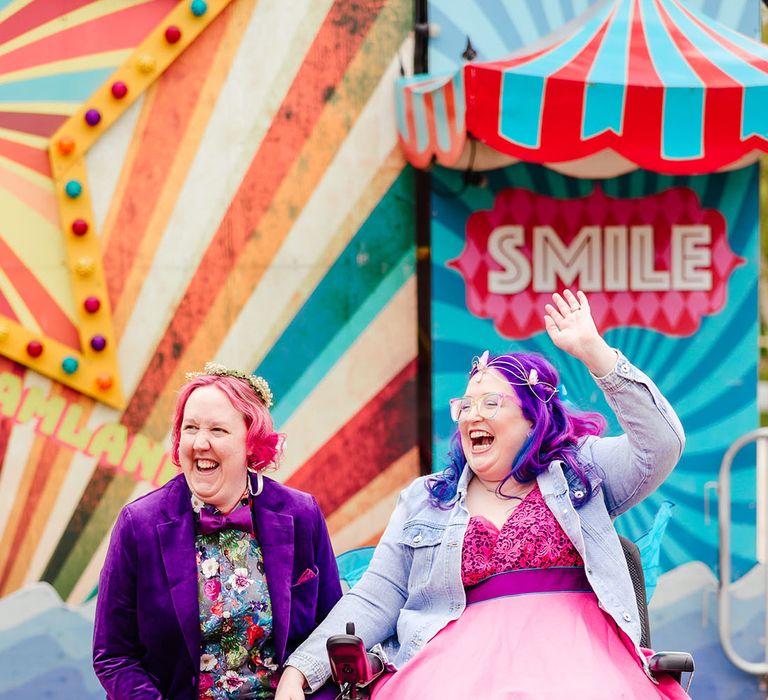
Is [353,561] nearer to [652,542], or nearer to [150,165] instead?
[652,542]

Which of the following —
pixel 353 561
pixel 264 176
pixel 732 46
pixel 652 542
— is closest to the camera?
pixel 652 542

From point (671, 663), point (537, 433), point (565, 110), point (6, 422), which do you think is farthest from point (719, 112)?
point (6, 422)

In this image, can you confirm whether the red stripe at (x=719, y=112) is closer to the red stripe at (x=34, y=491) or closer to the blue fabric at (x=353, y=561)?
the blue fabric at (x=353, y=561)

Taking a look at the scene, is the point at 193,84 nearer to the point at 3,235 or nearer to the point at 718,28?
the point at 3,235

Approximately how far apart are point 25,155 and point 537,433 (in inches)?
102

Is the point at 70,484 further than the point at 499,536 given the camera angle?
Yes

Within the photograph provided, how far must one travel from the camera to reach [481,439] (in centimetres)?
332

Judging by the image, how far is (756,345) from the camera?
5297 millimetres

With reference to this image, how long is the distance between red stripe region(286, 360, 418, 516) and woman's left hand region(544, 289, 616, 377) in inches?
78.7

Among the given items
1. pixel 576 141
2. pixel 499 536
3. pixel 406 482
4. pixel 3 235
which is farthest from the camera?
pixel 406 482

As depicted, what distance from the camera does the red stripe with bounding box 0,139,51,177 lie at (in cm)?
487

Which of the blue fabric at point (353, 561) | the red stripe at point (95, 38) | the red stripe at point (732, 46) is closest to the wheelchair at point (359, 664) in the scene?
the blue fabric at point (353, 561)

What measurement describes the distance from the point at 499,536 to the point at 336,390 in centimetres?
200

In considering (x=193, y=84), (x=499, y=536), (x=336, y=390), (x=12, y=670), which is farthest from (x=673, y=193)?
(x=12, y=670)
